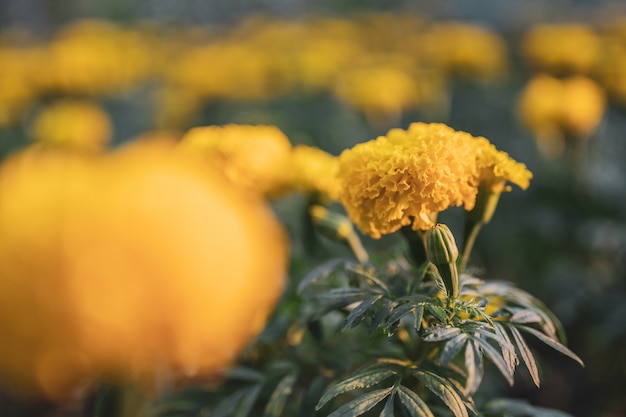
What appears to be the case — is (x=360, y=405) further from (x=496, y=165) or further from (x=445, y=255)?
(x=496, y=165)

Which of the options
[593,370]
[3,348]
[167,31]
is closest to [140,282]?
[3,348]

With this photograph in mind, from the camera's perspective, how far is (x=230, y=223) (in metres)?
0.67

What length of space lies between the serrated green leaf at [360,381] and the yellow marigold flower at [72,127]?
1.48 metres

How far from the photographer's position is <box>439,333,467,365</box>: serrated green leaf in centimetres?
73

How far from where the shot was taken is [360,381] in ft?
2.62

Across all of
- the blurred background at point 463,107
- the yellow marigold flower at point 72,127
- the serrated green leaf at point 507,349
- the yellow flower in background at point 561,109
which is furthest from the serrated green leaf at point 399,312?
the yellow marigold flower at point 72,127

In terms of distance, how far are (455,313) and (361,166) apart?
0.80ft

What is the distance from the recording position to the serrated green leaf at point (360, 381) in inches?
30.7

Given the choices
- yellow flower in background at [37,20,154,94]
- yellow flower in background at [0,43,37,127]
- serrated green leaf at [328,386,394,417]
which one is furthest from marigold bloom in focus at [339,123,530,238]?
yellow flower in background at [0,43,37,127]

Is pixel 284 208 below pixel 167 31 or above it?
above

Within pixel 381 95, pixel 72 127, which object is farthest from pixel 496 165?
pixel 72 127

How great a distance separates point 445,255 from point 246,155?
20.9 inches

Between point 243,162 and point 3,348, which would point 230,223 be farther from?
point 243,162

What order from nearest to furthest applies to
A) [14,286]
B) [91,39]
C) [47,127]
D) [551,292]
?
[14,286], [551,292], [47,127], [91,39]
